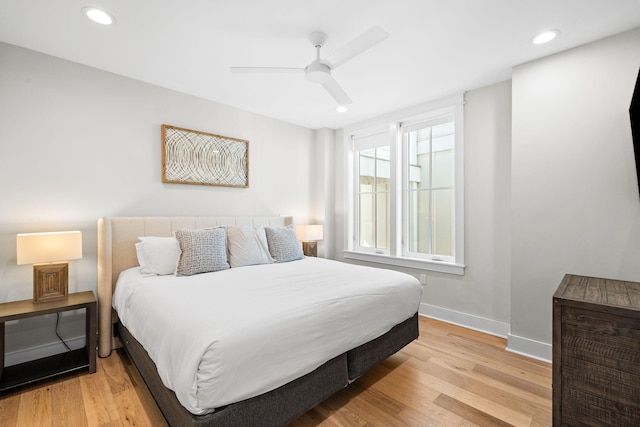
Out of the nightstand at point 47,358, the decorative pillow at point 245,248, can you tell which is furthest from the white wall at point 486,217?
the nightstand at point 47,358

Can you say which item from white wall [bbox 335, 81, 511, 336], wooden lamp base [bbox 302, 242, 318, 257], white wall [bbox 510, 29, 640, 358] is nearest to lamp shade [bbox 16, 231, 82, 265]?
wooden lamp base [bbox 302, 242, 318, 257]

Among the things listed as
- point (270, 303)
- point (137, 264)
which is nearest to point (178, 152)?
point (137, 264)

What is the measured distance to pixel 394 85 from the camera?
9.87ft

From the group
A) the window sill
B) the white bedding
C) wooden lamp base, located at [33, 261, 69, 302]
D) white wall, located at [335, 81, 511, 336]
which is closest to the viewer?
the white bedding

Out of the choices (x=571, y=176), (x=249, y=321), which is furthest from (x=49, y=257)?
(x=571, y=176)

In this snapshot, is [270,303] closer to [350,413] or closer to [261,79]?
[350,413]

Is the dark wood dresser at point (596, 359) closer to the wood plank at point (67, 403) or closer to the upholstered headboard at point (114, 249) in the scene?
the wood plank at point (67, 403)

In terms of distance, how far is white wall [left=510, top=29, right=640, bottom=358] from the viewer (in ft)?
6.95

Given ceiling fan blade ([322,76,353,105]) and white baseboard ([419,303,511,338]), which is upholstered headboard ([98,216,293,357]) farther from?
white baseboard ([419,303,511,338])

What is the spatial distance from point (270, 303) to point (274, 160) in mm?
2776

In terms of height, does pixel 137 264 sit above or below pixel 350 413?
above

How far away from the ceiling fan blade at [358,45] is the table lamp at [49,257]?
7.74ft

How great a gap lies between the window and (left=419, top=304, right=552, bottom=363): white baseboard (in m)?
0.49

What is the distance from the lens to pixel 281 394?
1470mm
